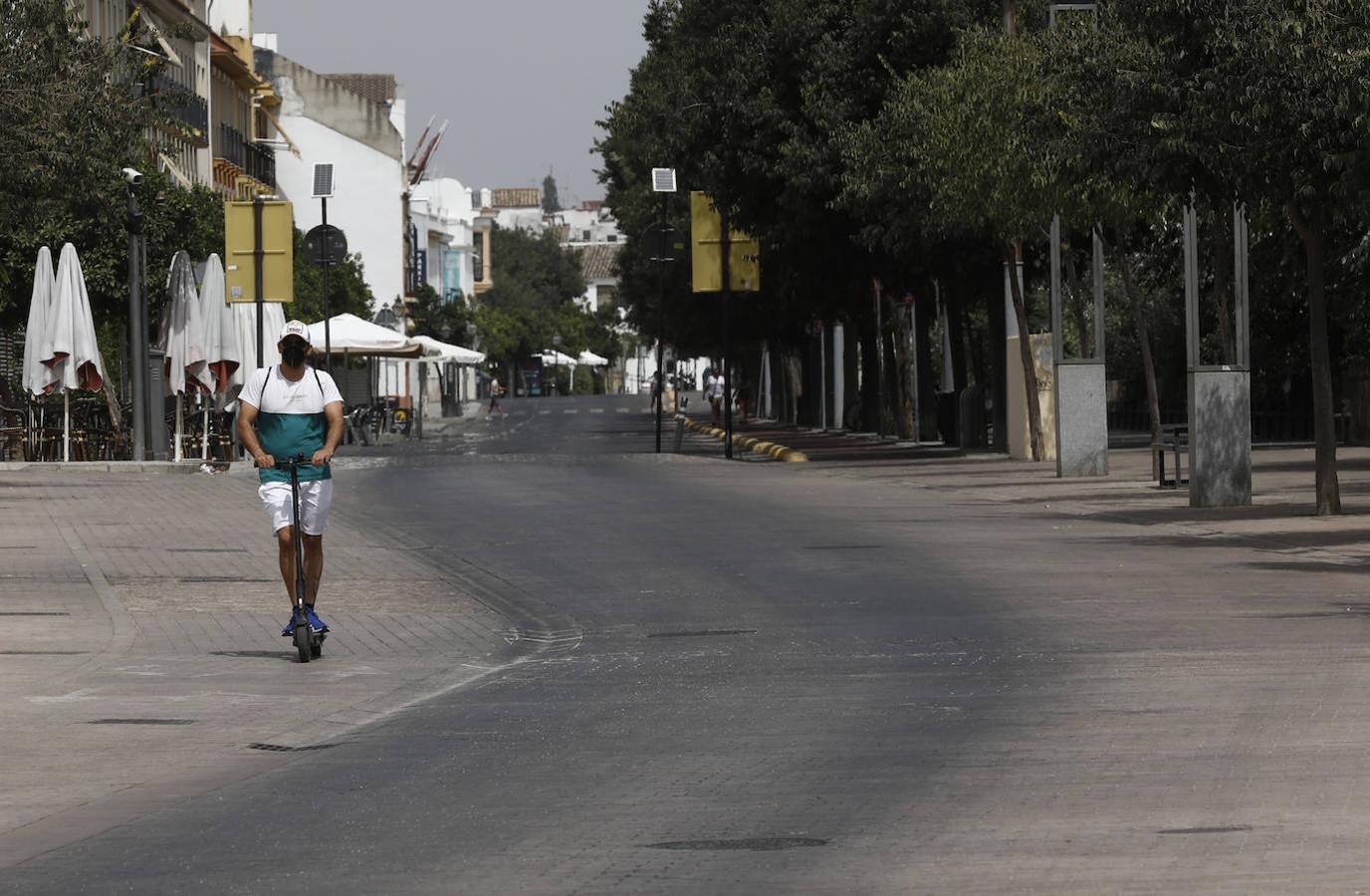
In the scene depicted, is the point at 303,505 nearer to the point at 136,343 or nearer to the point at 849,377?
the point at 136,343

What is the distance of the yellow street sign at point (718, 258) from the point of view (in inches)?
1847

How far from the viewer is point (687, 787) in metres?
9.23

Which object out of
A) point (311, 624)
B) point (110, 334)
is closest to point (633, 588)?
point (311, 624)

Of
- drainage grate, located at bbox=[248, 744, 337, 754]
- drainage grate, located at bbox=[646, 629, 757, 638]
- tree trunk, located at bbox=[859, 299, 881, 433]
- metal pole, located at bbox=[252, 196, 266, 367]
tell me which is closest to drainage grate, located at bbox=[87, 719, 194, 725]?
drainage grate, located at bbox=[248, 744, 337, 754]

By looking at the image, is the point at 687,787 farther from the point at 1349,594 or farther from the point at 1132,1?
the point at 1132,1

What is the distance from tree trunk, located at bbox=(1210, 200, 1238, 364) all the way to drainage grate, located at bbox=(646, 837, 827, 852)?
53.1 ft

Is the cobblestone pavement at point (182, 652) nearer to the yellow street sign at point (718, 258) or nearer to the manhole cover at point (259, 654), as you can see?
the manhole cover at point (259, 654)

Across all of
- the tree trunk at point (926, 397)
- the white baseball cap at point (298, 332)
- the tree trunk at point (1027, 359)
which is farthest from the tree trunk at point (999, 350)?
the white baseball cap at point (298, 332)

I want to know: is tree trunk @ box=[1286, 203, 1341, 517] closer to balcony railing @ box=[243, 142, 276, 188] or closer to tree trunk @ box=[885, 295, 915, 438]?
tree trunk @ box=[885, 295, 915, 438]

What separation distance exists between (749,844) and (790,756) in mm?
2052

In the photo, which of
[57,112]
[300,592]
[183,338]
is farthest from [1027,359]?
[300,592]

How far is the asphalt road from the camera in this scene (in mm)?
7586

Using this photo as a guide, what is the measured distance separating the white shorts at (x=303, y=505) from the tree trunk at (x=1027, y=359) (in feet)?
84.7

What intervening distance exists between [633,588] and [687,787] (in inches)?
364
